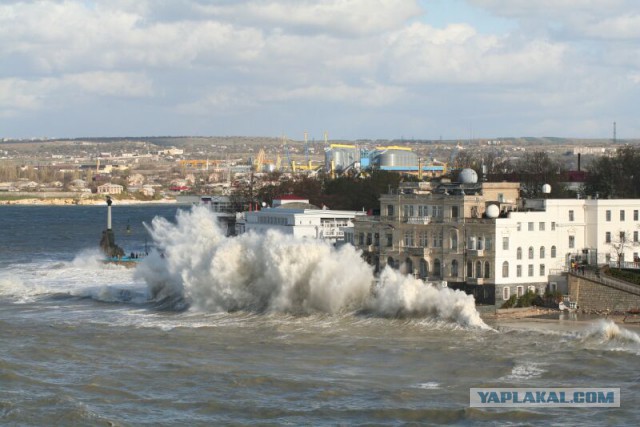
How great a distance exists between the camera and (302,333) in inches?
2037

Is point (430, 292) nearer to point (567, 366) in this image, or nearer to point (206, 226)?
point (567, 366)

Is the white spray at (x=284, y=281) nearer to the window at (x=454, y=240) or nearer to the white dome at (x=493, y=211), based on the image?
the window at (x=454, y=240)

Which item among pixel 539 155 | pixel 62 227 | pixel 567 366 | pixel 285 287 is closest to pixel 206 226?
pixel 285 287

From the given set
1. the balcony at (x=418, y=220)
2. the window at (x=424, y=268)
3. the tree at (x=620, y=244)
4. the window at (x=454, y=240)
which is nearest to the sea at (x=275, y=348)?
the window at (x=424, y=268)

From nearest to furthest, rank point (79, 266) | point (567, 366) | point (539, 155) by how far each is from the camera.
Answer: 1. point (567, 366)
2. point (79, 266)
3. point (539, 155)

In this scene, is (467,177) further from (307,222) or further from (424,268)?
(307,222)

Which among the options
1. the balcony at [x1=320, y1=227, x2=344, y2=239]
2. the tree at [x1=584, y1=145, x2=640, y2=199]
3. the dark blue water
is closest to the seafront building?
the balcony at [x1=320, y1=227, x2=344, y2=239]

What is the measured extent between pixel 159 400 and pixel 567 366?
13.5 m

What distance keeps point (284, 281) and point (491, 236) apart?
932 cm

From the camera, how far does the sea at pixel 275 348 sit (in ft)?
125

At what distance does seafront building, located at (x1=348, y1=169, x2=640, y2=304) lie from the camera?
56094 mm

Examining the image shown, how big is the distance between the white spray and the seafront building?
2.10m

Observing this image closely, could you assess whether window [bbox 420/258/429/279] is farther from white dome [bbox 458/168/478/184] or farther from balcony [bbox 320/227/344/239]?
balcony [bbox 320/227/344/239]

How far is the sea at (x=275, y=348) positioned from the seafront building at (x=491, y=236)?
2632mm
